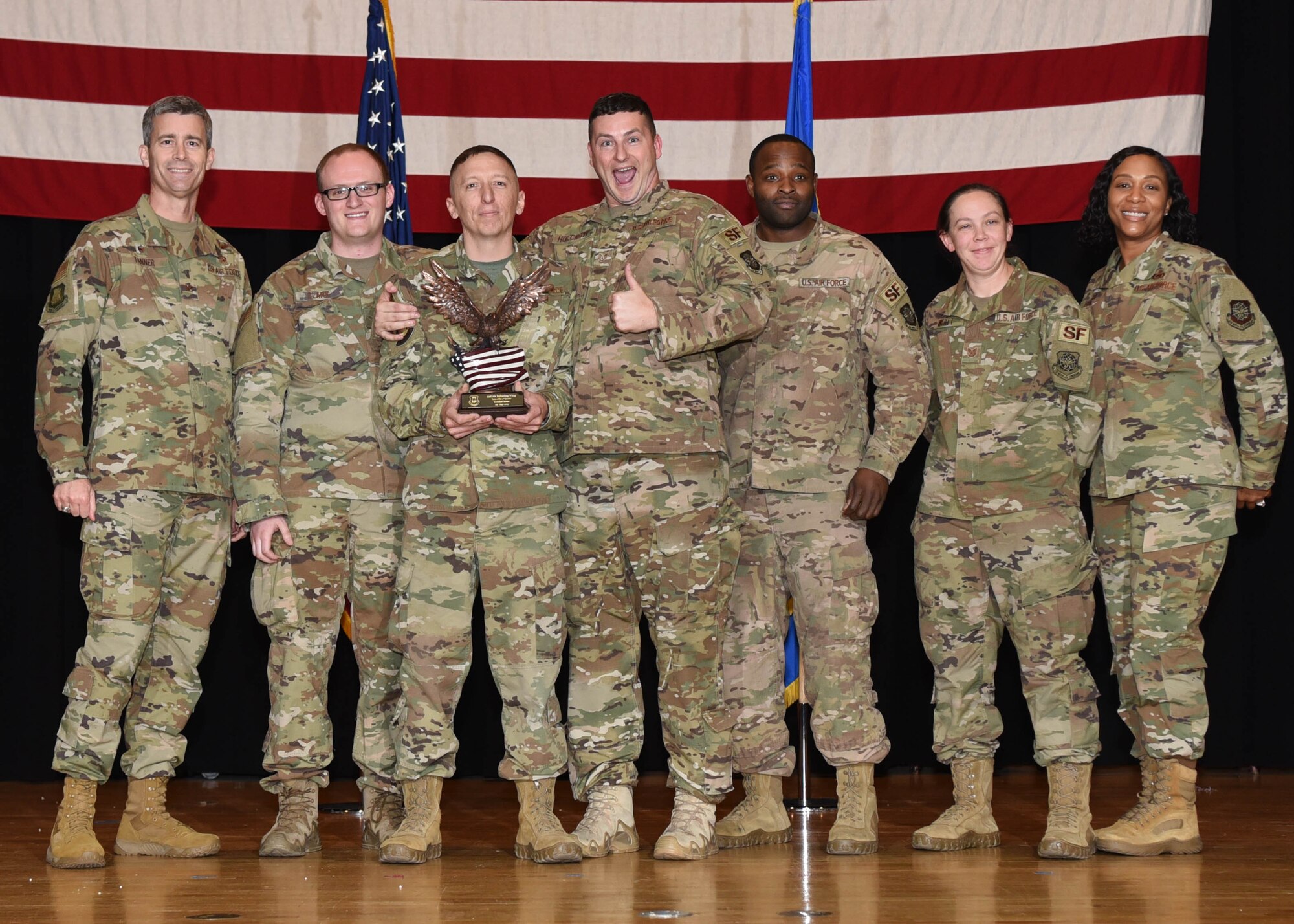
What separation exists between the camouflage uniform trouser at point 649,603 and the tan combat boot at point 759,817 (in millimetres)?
200

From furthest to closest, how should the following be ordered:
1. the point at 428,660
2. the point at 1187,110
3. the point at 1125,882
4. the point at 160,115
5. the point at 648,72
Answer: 1. the point at 648,72
2. the point at 1187,110
3. the point at 160,115
4. the point at 428,660
5. the point at 1125,882

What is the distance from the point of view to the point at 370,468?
3.80 meters

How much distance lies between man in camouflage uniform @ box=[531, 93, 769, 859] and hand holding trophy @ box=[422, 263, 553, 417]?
0.66 ft

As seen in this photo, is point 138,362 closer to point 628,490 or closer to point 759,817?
point 628,490

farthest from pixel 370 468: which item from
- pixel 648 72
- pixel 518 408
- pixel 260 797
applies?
pixel 648 72

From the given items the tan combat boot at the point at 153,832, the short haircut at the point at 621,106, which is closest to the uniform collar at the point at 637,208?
the short haircut at the point at 621,106

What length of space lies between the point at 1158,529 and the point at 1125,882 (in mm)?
991

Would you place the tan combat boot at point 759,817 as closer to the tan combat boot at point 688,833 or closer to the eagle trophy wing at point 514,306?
the tan combat boot at point 688,833

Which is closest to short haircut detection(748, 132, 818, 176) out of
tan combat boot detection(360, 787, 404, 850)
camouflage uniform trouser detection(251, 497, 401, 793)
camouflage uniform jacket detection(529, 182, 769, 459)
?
camouflage uniform jacket detection(529, 182, 769, 459)

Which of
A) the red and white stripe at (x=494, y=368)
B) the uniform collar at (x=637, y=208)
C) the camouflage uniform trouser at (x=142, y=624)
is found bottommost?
the camouflage uniform trouser at (x=142, y=624)

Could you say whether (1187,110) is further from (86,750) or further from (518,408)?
(86,750)

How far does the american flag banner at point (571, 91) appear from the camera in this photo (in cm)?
514

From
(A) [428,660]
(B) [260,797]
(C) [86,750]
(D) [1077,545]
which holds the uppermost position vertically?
(D) [1077,545]

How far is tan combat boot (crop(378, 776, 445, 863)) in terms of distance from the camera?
356cm
